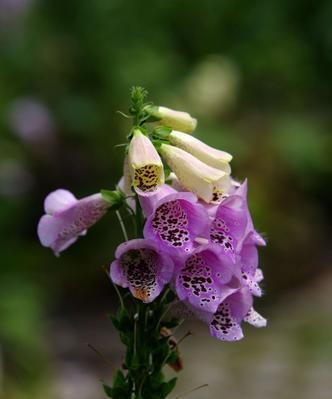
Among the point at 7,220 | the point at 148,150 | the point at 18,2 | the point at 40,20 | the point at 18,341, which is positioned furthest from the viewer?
the point at 40,20

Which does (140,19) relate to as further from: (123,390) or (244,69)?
(123,390)

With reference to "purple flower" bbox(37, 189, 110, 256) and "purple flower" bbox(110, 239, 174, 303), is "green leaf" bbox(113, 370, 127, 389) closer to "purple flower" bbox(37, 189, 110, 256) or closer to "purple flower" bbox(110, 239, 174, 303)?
"purple flower" bbox(110, 239, 174, 303)

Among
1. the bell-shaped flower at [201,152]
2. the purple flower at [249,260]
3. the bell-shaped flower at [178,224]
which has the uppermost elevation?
the bell-shaped flower at [201,152]

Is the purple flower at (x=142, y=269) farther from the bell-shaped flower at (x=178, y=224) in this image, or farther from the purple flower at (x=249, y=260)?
the purple flower at (x=249, y=260)

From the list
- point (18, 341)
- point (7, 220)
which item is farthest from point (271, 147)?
point (18, 341)

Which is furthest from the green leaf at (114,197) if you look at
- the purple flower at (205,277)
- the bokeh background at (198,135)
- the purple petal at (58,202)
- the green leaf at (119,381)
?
the bokeh background at (198,135)

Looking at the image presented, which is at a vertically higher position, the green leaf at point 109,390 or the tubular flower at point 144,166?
the tubular flower at point 144,166

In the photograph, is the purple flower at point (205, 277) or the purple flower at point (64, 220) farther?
the purple flower at point (64, 220)

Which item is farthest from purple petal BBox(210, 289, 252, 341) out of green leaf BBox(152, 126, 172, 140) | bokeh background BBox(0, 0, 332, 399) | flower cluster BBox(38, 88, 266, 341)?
bokeh background BBox(0, 0, 332, 399)
